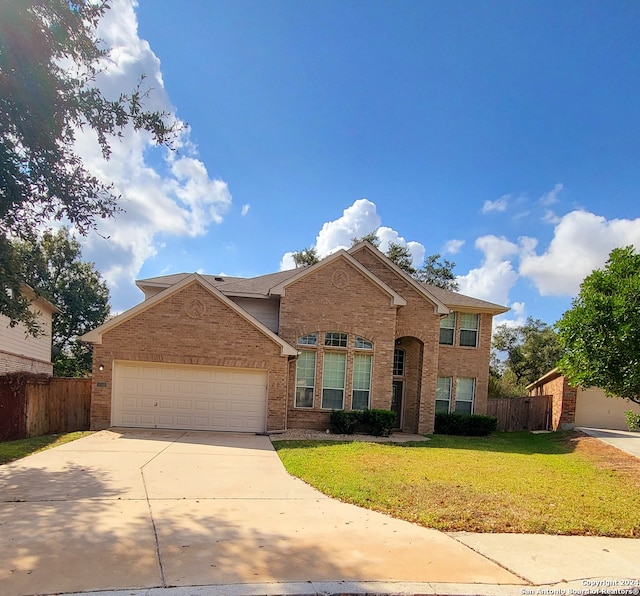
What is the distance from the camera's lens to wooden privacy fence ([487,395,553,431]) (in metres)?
20.2

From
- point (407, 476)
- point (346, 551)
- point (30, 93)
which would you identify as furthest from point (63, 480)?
point (30, 93)

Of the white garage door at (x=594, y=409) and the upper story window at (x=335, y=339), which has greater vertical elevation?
the upper story window at (x=335, y=339)

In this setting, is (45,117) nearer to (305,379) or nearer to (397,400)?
(305,379)

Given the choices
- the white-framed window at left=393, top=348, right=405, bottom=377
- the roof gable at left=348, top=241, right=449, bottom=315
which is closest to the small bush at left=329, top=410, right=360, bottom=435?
the white-framed window at left=393, top=348, right=405, bottom=377

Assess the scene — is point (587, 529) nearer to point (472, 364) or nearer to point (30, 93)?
point (30, 93)

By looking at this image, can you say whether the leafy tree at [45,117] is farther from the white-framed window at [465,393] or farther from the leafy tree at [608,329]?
the white-framed window at [465,393]

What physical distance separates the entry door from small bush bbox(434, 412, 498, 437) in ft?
5.11

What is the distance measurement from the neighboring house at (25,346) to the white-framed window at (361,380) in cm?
1030

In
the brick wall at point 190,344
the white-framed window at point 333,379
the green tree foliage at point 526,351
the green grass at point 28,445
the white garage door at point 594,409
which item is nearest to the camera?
the green grass at point 28,445

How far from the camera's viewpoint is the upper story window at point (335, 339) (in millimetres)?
15758

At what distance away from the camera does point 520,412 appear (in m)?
20.9

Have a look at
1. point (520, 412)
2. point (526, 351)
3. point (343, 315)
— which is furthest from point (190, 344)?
point (526, 351)

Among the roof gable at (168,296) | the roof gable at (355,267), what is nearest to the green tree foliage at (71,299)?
the roof gable at (168,296)

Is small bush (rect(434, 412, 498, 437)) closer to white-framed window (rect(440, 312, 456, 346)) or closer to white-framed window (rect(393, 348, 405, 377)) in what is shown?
white-framed window (rect(393, 348, 405, 377))
